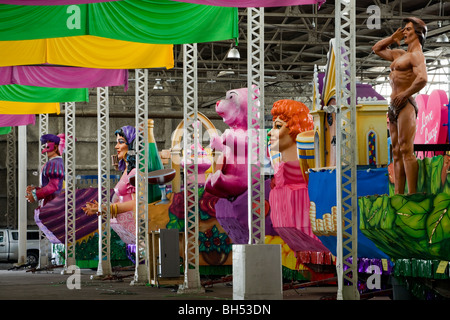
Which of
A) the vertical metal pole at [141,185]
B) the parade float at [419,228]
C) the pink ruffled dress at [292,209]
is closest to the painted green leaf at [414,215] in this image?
the parade float at [419,228]

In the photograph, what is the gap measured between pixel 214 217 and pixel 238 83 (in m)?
22.1

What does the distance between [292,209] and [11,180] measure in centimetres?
2550

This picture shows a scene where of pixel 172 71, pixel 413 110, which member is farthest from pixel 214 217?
pixel 172 71

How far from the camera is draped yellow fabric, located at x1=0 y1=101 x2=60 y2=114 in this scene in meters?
22.3

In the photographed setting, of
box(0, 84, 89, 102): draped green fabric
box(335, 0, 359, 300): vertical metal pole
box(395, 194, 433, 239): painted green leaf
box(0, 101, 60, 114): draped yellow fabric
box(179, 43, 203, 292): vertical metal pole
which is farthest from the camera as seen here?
box(0, 101, 60, 114): draped yellow fabric

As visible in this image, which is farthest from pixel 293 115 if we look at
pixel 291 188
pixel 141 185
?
pixel 141 185

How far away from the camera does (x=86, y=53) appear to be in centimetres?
1670

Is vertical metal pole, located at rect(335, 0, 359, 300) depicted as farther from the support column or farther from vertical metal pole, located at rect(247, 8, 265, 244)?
vertical metal pole, located at rect(247, 8, 265, 244)

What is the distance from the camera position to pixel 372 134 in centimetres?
1472

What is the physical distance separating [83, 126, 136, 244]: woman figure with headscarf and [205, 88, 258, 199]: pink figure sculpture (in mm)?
3843

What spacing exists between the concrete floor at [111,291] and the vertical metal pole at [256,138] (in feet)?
4.97

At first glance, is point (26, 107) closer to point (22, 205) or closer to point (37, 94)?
point (37, 94)

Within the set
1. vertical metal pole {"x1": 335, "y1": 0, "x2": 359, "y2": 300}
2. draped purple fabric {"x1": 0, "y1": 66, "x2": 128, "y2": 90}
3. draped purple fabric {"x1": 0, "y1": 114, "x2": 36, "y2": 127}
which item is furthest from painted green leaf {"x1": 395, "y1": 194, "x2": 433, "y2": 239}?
draped purple fabric {"x1": 0, "y1": 114, "x2": 36, "y2": 127}
